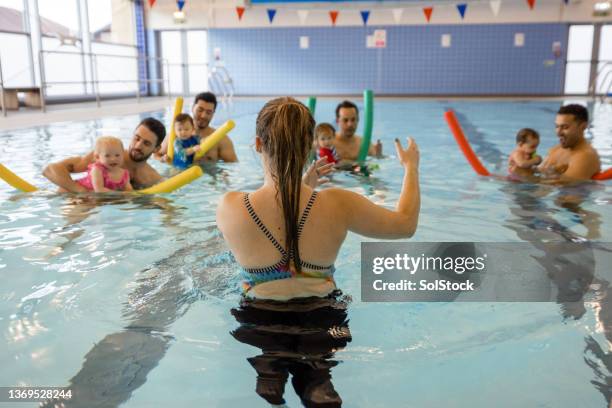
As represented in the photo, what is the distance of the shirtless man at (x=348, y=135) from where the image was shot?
5.97m

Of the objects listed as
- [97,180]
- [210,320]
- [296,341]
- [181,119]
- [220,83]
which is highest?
[220,83]

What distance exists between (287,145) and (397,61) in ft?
57.8

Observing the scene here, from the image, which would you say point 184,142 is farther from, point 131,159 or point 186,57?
point 186,57

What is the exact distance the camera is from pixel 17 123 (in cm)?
930

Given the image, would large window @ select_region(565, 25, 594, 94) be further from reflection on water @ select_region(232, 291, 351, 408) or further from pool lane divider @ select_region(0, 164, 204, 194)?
reflection on water @ select_region(232, 291, 351, 408)

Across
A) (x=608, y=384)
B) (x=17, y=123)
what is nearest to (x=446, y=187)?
(x=608, y=384)

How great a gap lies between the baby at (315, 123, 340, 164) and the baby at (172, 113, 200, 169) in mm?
1212

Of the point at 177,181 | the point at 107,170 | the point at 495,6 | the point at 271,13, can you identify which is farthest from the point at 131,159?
the point at 495,6

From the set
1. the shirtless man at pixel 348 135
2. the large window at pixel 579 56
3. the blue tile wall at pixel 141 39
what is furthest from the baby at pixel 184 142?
the large window at pixel 579 56

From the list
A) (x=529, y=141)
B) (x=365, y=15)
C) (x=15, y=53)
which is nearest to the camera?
(x=529, y=141)

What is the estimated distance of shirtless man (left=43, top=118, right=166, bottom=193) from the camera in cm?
436

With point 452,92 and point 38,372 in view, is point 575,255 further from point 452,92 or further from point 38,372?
point 452,92

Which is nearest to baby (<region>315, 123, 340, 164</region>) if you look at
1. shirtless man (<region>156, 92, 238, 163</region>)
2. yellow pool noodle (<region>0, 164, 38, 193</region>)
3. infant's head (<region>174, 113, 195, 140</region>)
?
shirtless man (<region>156, 92, 238, 163</region>)

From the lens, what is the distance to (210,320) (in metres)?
2.33
